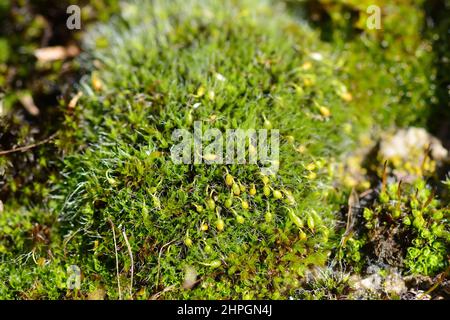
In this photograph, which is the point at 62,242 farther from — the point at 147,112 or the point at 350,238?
the point at 350,238

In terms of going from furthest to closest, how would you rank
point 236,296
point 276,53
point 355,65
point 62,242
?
point 355,65 < point 276,53 < point 62,242 < point 236,296

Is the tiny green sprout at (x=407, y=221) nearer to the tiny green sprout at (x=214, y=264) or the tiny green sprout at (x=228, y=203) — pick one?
the tiny green sprout at (x=228, y=203)

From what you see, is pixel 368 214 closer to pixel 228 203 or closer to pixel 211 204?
pixel 228 203

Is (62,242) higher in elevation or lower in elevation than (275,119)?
lower

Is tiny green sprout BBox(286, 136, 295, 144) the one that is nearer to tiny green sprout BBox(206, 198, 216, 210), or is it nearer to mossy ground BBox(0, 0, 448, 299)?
mossy ground BBox(0, 0, 448, 299)

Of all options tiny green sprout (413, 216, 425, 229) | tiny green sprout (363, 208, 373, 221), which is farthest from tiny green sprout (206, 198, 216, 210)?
tiny green sprout (413, 216, 425, 229)

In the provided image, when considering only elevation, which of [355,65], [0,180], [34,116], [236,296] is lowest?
[236,296]

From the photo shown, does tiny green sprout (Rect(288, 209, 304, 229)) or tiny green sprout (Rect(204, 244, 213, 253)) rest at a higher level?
tiny green sprout (Rect(288, 209, 304, 229))

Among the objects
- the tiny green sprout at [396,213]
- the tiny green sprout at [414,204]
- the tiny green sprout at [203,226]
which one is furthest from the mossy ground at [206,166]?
the tiny green sprout at [396,213]

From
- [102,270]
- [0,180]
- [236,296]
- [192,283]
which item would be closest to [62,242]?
[102,270]
